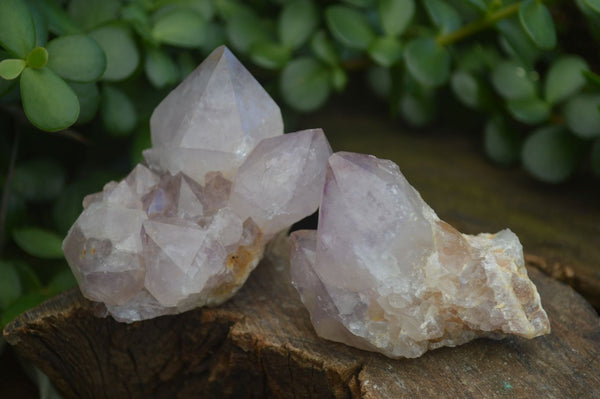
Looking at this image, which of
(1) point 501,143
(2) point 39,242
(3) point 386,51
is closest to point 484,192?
(1) point 501,143

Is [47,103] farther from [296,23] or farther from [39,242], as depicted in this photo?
[296,23]

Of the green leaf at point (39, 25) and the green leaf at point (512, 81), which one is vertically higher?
the green leaf at point (39, 25)

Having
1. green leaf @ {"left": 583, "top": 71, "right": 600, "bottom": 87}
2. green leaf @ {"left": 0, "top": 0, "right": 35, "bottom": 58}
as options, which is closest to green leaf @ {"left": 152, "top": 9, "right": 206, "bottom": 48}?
green leaf @ {"left": 0, "top": 0, "right": 35, "bottom": 58}

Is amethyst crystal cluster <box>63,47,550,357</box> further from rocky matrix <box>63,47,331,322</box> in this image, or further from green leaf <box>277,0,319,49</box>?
green leaf <box>277,0,319,49</box>

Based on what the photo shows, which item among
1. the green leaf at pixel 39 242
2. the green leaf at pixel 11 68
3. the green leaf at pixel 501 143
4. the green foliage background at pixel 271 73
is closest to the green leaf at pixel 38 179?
the green foliage background at pixel 271 73

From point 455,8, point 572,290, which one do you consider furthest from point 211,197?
point 455,8

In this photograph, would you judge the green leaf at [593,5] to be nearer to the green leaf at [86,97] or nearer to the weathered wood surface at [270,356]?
the weathered wood surface at [270,356]

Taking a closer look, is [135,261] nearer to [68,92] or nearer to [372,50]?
[68,92]
